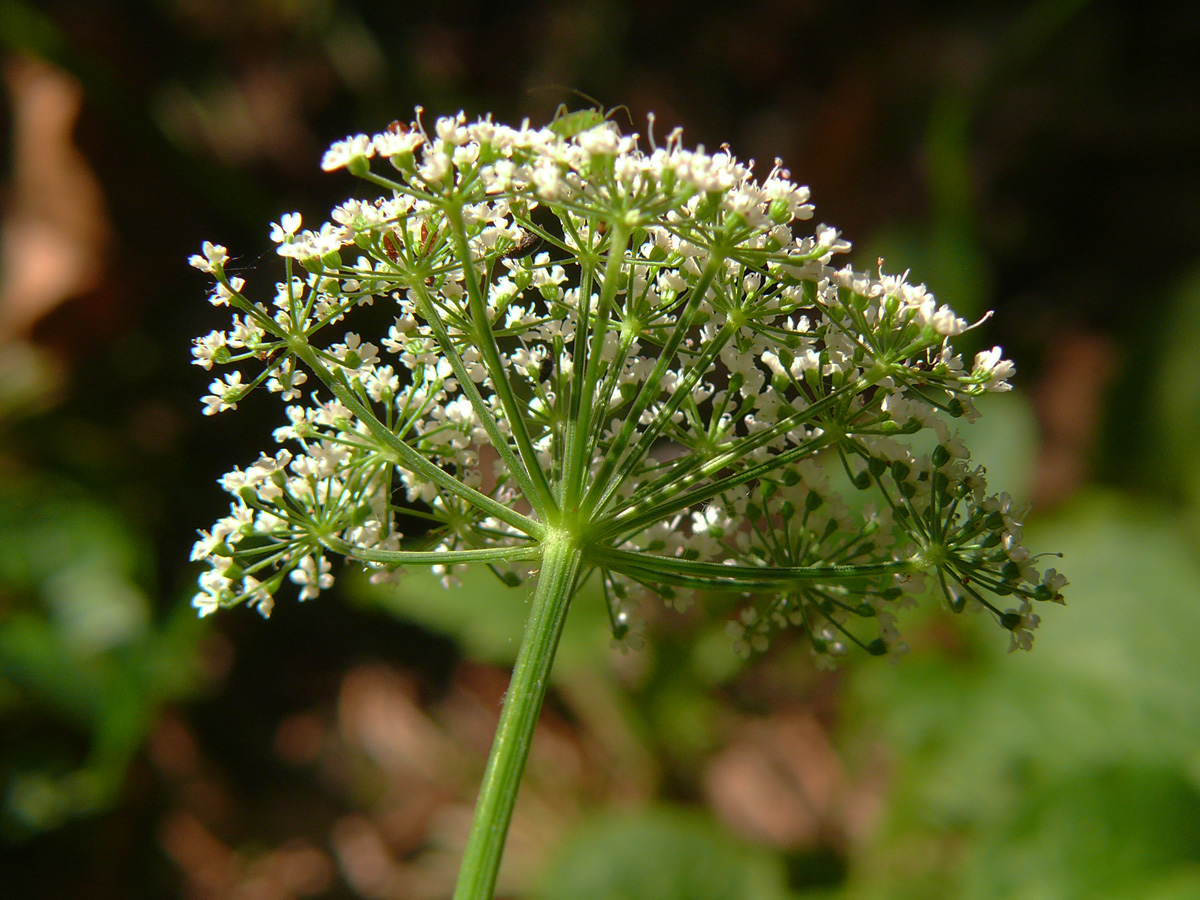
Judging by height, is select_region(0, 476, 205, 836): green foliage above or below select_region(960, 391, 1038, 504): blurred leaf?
below

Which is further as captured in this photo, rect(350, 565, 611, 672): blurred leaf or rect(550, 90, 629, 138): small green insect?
rect(350, 565, 611, 672): blurred leaf

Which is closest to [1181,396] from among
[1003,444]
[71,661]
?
[1003,444]

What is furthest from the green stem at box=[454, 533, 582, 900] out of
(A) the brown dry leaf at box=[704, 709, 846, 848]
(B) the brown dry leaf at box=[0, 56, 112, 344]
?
(B) the brown dry leaf at box=[0, 56, 112, 344]

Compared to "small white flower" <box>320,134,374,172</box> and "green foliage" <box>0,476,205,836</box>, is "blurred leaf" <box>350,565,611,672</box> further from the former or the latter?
"small white flower" <box>320,134,374,172</box>

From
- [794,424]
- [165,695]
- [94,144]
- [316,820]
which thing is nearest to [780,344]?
[794,424]

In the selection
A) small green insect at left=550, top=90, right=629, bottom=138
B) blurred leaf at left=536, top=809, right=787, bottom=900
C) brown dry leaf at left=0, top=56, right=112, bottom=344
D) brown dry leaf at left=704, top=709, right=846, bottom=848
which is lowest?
blurred leaf at left=536, top=809, right=787, bottom=900

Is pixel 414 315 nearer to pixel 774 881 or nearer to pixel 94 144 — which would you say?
pixel 774 881

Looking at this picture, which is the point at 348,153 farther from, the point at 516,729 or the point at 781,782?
the point at 781,782
